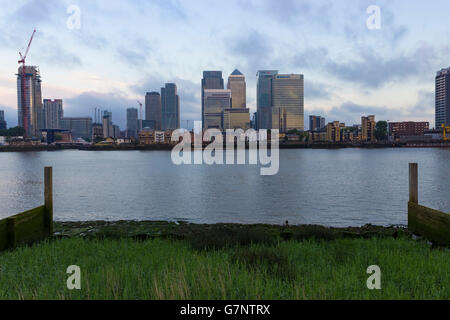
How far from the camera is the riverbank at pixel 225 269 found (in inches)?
273

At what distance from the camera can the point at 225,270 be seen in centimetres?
818

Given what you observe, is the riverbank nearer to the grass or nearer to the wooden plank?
the grass

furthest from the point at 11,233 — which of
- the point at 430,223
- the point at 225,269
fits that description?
the point at 430,223

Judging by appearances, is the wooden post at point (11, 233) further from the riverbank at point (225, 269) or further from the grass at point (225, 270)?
the riverbank at point (225, 269)

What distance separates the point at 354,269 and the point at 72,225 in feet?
66.0

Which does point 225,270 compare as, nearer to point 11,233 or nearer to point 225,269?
point 225,269

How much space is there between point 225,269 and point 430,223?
10151 mm

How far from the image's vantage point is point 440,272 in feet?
27.9

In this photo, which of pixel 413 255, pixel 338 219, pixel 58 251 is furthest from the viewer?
pixel 338 219

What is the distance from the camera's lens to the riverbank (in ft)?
22.7

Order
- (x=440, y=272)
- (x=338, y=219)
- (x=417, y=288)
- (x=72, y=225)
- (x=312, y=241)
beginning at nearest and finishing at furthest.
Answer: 1. (x=417, y=288)
2. (x=440, y=272)
3. (x=312, y=241)
4. (x=72, y=225)
5. (x=338, y=219)

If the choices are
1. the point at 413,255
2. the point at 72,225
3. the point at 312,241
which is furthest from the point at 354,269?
the point at 72,225

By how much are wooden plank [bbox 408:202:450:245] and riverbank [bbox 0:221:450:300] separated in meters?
0.86

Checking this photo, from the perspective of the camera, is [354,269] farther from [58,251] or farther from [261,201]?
[261,201]
